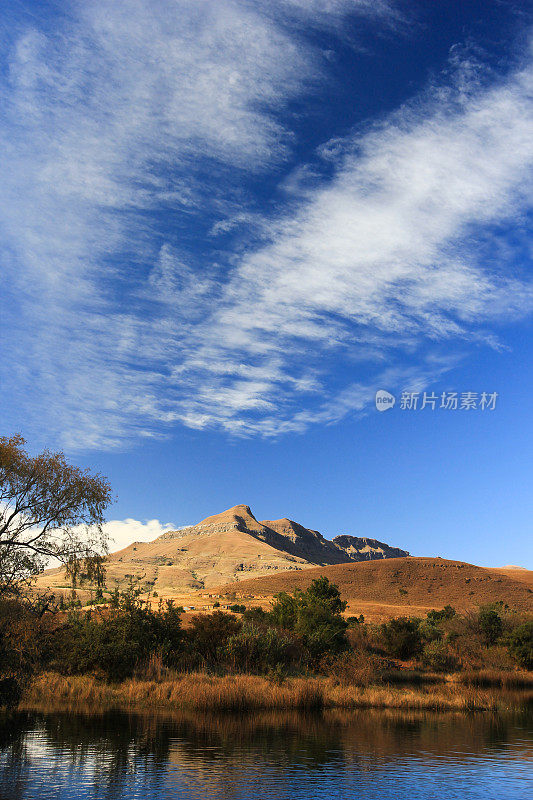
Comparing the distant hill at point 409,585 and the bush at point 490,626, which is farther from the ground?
the distant hill at point 409,585

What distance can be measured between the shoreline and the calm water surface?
5.66 feet

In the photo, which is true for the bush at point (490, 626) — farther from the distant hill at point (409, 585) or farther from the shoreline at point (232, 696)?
the distant hill at point (409, 585)

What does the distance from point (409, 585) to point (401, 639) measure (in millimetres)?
87882

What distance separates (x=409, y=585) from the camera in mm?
128750

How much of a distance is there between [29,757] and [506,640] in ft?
149

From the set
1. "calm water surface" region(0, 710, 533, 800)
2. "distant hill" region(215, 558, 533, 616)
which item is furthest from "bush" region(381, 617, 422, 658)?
"distant hill" region(215, 558, 533, 616)

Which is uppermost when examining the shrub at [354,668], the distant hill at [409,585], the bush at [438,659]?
the distant hill at [409,585]

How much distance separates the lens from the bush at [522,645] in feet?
153

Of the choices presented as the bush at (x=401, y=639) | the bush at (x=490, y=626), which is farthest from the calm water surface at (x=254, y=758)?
the bush at (x=490, y=626)

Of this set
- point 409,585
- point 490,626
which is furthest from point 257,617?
point 409,585

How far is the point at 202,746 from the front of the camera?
16641 millimetres

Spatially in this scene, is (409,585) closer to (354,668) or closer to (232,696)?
(354,668)

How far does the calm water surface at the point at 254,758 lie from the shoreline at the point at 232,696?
1.73 m

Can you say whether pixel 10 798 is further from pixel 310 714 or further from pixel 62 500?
pixel 62 500
